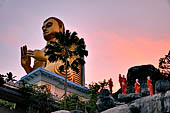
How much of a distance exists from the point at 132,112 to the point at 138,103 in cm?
44

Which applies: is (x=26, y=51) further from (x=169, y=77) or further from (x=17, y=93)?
(x=169, y=77)

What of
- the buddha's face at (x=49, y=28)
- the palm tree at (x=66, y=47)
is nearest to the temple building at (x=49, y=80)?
the palm tree at (x=66, y=47)

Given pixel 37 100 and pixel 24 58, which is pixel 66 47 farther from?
pixel 24 58

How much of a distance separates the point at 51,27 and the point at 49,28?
0.37m

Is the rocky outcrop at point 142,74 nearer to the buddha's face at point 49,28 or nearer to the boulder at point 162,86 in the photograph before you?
the boulder at point 162,86

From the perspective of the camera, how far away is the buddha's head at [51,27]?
1494 inches

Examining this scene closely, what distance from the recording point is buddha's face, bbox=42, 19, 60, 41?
37.9 metres

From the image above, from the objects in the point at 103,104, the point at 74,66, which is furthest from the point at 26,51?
the point at 103,104

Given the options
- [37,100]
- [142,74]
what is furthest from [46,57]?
[142,74]

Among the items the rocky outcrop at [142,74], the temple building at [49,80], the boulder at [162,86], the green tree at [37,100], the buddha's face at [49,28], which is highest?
the buddha's face at [49,28]

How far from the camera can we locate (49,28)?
38.2m

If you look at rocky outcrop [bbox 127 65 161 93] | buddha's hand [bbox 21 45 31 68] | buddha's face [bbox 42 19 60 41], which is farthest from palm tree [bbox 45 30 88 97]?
buddha's face [bbox 42 19 60 41]

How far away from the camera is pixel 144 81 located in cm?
1931

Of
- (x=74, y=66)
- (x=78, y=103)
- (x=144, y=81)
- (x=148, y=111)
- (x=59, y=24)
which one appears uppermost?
(x=59, y=24)
